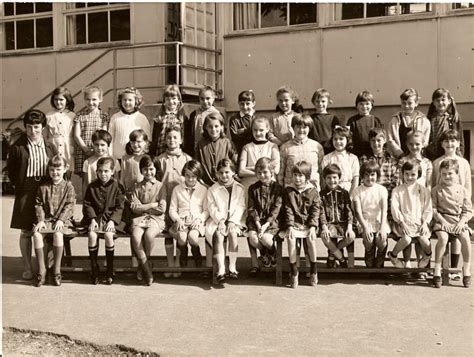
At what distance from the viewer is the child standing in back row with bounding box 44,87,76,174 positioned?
7902 mm

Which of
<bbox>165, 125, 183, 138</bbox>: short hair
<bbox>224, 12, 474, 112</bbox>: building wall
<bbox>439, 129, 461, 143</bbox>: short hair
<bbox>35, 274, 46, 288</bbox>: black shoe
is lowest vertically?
<bbox>35, 274, 46, 288</bbox>: black shoe

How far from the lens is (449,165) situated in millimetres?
6602

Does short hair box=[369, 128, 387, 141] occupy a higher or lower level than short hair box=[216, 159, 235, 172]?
higher

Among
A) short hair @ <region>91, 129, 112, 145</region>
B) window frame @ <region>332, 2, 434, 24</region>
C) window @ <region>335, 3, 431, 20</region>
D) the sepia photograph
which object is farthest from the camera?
window @ <region>335, 3, 431, 20</region>

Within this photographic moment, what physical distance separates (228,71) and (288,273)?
681 cm

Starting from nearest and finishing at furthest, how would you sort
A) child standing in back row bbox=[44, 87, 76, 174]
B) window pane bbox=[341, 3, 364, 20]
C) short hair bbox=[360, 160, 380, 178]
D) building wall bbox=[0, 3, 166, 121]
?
short hair bbox=[360, 160, 380, 178] < child standing in back row bbox=[44, 87, 76, 174] < window pane bbox=[341, 3, 364, 20] < building wall bbox=[0, 3, 166, 121]

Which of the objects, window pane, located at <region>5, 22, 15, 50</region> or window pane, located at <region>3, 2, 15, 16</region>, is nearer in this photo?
window pane, located at <region>5, 22, 15, 50</region>

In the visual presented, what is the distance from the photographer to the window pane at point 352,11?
1177 cm

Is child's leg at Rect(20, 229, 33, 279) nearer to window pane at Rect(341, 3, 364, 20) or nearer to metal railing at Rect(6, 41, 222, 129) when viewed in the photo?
metal railing at Rect(6, 41, 222, 129)

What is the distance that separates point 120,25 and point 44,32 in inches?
81.9

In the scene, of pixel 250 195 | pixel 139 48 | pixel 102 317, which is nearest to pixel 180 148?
pixel 250 195

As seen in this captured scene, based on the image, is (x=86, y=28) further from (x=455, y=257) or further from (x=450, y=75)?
(x=455, y=257)

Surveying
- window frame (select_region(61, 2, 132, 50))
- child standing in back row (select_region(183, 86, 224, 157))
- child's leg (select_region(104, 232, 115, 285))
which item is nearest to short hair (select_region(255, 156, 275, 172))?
child standing in back row (select_region(183, 86, 224, 157))

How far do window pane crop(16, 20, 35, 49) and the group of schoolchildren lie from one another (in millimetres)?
8501
